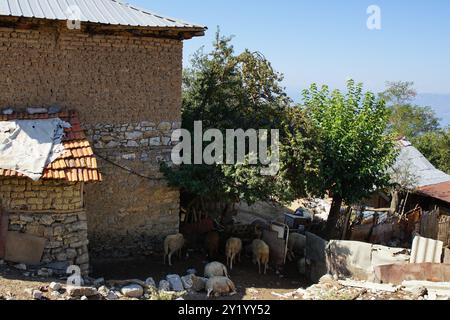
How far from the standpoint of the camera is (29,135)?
33.4 ft

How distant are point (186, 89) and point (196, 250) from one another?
15.2 ft

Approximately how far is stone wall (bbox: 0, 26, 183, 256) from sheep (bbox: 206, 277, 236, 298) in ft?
8.36

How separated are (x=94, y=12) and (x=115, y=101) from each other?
1959 mm

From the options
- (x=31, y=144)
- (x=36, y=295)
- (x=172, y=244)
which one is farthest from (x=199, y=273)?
(x=31, y=144)

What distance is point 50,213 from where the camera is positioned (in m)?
10.1

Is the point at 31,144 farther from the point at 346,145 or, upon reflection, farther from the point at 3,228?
the point at 346,145

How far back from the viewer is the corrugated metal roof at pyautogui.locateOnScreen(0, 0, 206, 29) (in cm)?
1043

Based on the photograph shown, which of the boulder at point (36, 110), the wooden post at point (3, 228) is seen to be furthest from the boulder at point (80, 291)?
the boulder at point (36, 110)

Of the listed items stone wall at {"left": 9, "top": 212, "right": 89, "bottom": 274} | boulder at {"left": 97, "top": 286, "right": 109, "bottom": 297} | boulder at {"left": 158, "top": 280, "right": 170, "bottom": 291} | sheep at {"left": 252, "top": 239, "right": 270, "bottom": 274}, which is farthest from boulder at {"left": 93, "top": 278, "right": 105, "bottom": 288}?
sheep at {"left": 252, "top": 239, "right": 270, "bottom": 274}

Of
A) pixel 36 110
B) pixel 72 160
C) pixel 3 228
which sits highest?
pixel 36 110

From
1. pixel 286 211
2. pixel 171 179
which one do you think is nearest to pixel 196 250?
pixel 171 179

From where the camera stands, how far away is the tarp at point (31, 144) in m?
9.71

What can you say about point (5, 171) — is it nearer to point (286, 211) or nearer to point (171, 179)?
point (171, 179)

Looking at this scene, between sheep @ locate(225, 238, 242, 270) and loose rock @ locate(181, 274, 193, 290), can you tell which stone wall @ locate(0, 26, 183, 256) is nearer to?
sheep @ locate(225, 238, 242, 270)
